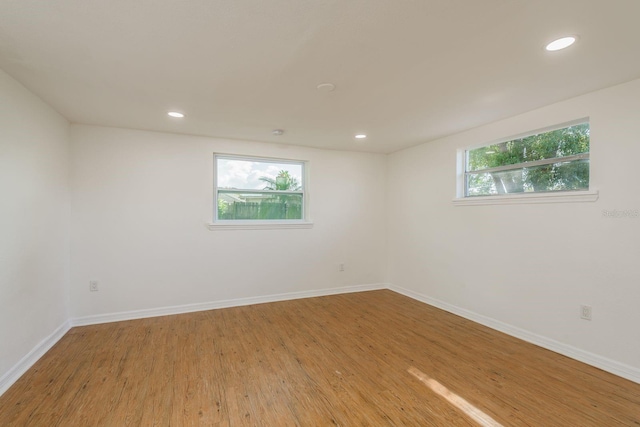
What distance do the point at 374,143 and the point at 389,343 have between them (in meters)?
2.72

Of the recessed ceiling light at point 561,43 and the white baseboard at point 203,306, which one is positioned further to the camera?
the white baseboard at point 203,306

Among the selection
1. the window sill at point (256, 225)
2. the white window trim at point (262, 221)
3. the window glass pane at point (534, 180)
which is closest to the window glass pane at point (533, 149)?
the window glass pane at point (534, 180)

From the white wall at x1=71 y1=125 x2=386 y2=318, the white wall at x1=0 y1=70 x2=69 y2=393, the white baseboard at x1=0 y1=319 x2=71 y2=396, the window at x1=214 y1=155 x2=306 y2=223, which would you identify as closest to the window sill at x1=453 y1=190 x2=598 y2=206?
the white wall at x1=71 y1=125 x2=386 y2=318

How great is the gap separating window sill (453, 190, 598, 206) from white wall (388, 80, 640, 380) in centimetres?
5

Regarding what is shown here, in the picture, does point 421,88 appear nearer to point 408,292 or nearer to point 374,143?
point 374,143

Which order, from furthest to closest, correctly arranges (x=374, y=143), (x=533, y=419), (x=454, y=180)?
1. (x=374, y=143)
2. (x=454, y=180)
3. (x=533, y=419)

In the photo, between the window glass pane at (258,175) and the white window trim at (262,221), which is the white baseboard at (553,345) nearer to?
the white window trim at (262,221)

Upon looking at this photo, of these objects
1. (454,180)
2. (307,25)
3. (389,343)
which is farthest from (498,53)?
(389,343)

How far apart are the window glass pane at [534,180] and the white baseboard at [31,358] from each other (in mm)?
4769

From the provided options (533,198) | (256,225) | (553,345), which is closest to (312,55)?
(533,198)

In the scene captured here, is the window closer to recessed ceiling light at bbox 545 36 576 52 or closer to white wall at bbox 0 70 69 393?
white wall at bbox 0 70 69 393

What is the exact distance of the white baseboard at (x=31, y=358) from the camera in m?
2.14

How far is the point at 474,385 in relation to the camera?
218 cm

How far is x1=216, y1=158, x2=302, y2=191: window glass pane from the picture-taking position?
4.12 m
